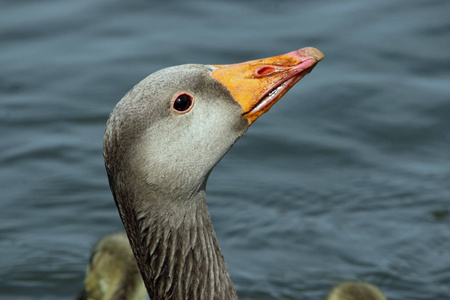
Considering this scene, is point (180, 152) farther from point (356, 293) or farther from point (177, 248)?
point (356, 293)

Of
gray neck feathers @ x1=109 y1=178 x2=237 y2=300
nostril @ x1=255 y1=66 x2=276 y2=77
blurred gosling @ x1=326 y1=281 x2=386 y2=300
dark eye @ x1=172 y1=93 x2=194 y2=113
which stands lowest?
blurred gosling @ x1=326 y1=281 x2=386 y2=300

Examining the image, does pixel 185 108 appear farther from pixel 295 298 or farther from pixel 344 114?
pixel 344 114

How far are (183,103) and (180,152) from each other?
0.32 meters

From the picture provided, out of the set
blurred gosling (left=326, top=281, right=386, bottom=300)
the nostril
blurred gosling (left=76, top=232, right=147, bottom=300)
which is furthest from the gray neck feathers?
blurred gosling (left=76, top=232, right=147, bottom=300)

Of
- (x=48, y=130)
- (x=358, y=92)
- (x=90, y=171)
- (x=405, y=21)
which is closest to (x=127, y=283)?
(x=90, y=171)

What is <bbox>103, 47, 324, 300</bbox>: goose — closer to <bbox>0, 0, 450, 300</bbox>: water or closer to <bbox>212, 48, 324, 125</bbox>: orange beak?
<bbox>212, 48, 324, 125</bbox>: orange beak

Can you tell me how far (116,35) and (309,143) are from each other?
13.7 feet

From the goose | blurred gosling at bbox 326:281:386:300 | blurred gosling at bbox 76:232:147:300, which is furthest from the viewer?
blurred gosling at bbox 76:232:147:300

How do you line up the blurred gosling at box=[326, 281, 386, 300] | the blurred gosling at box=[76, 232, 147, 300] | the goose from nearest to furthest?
the goose → the blurred gosling at box=[326, 281, 386, 300] → the blurred gosling at box=[76, 232, 147, 300]

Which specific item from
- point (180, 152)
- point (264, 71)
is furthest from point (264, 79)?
point (180, 152)

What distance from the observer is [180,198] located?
502 centimetres

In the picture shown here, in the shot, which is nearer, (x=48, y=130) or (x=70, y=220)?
(x=70, y=220)

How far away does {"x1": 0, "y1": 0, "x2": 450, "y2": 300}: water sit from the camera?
339 inches

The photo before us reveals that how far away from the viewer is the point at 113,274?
25.2ft
